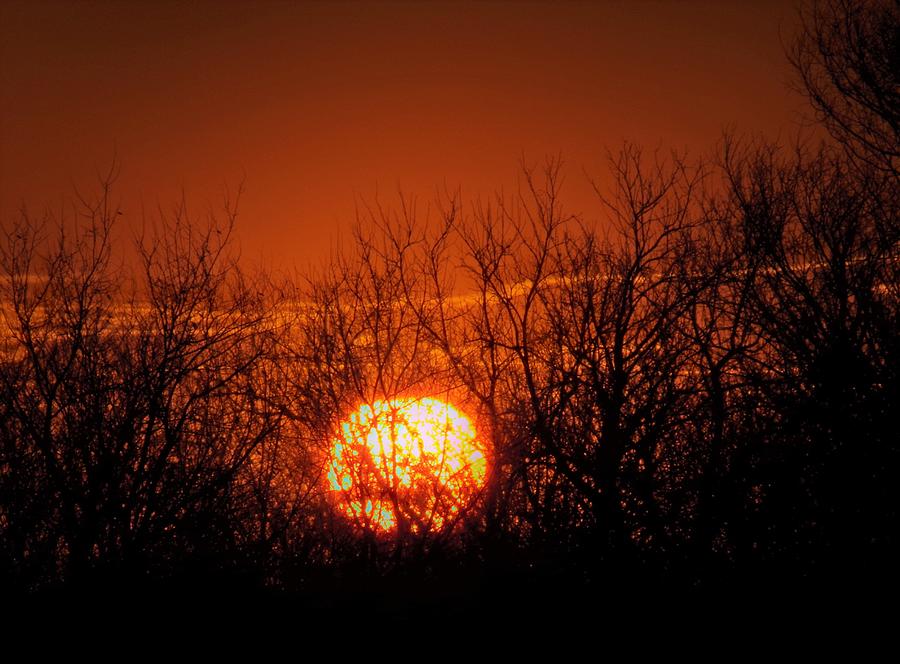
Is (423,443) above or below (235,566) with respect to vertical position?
above

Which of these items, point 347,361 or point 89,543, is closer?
point 89,543

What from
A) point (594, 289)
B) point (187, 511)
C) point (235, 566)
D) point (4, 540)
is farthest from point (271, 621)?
point (594, 289)

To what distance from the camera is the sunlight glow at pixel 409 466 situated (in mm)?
10133

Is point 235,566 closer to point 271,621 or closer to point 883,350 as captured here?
point 271,621

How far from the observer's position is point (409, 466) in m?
10.4

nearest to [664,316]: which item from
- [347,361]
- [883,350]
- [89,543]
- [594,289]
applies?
[594,289]

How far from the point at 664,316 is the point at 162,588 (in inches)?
286

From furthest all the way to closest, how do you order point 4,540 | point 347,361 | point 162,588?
point 347,361 → point 162,588 → point 4,540

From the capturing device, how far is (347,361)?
11.6 metres

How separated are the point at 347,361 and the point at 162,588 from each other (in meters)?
3.88

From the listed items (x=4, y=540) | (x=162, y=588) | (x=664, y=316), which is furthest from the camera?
(x=162, y=588)

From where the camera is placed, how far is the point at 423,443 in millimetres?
10500

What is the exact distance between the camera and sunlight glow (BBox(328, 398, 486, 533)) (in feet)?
33.2

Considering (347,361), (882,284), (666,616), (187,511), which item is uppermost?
(347,361)
